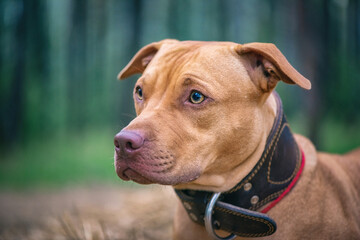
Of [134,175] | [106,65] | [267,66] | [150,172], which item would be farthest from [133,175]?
[106,65]

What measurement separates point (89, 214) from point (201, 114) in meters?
3.36

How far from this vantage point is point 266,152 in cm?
229

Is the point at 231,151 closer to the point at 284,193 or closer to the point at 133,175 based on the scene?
the point at 284,193

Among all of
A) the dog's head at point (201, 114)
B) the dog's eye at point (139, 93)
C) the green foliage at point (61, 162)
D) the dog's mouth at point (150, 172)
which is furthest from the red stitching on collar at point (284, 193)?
the green foliage at point (61, 162)

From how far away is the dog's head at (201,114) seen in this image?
6.72 feet

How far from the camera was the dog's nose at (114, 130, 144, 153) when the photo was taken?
1978mm

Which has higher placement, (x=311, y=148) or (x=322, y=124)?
(x=311, y=148)

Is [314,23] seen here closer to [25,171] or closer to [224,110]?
[224,110]

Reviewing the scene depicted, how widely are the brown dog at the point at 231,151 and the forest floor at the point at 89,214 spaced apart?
2.20 ft

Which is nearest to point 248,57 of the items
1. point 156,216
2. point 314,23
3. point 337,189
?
point 337,189

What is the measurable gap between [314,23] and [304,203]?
447 centimetres

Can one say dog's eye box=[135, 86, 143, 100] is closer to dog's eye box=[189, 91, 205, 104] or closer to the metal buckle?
dog's eye box=[189, 91, 205, 104]

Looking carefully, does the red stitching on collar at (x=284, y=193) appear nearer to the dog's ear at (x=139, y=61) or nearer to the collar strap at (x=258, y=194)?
the collar strap at (x=258, y=194)

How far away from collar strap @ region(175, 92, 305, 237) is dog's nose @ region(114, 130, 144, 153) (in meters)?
0.57
